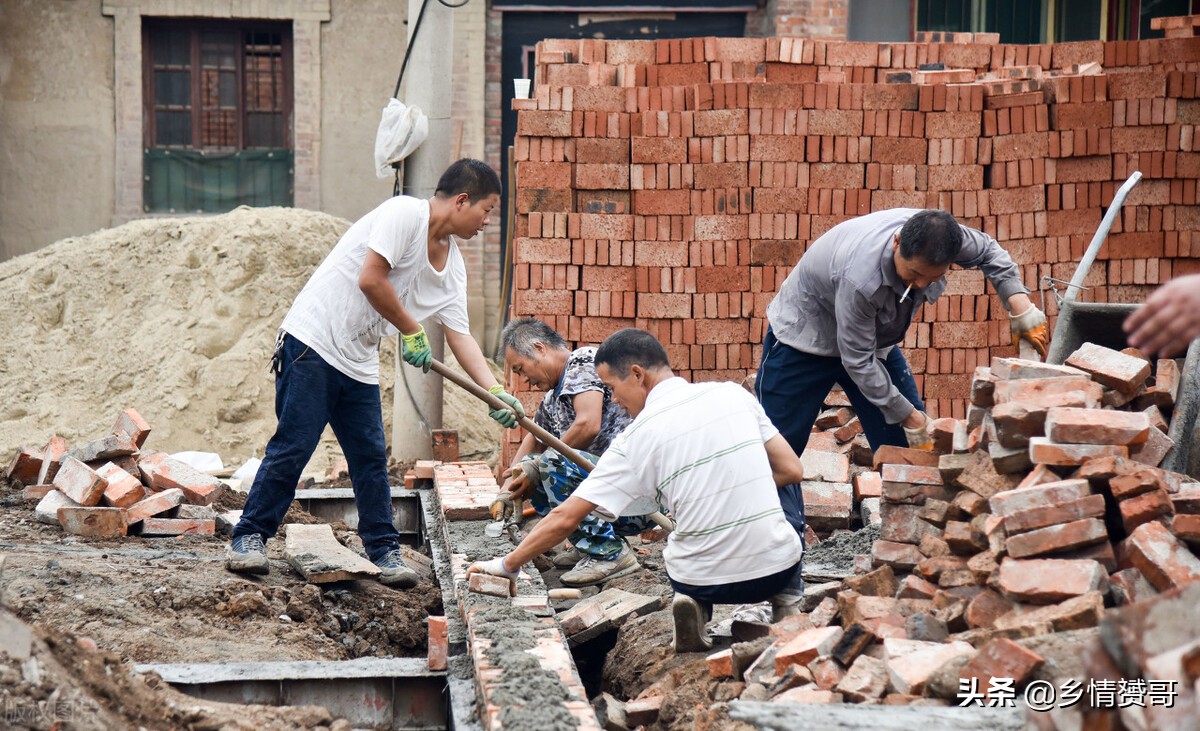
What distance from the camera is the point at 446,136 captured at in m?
7.32

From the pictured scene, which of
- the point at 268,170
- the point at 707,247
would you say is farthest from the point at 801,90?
the point at 268,170

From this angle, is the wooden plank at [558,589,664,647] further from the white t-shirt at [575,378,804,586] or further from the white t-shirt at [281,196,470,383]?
the white t-shirt at [281,196,470,383]

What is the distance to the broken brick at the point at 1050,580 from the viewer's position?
3213mm

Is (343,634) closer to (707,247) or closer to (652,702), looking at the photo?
(652,702)

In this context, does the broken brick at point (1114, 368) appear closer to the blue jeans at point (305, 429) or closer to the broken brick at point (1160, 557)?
the broken brick at point (1160, 557)

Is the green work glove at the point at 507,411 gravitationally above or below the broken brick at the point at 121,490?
above

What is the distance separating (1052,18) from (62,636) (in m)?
11.2

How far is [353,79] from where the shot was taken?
12.8 meters

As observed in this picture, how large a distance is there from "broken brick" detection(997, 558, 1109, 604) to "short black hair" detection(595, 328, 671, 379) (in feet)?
3.99

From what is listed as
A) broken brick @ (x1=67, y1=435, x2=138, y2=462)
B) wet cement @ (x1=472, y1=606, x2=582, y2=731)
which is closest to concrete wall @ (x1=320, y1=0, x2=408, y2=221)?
broken brick @ (x1=67, y1=435, x2=138, y2=462)

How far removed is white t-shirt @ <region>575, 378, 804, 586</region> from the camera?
3.57m

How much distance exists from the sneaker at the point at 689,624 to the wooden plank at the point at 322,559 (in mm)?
1441

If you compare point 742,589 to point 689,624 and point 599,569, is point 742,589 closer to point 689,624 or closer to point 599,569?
point 689,624

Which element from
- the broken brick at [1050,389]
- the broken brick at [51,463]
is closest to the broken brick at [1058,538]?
the broken brick at [1050,389]
